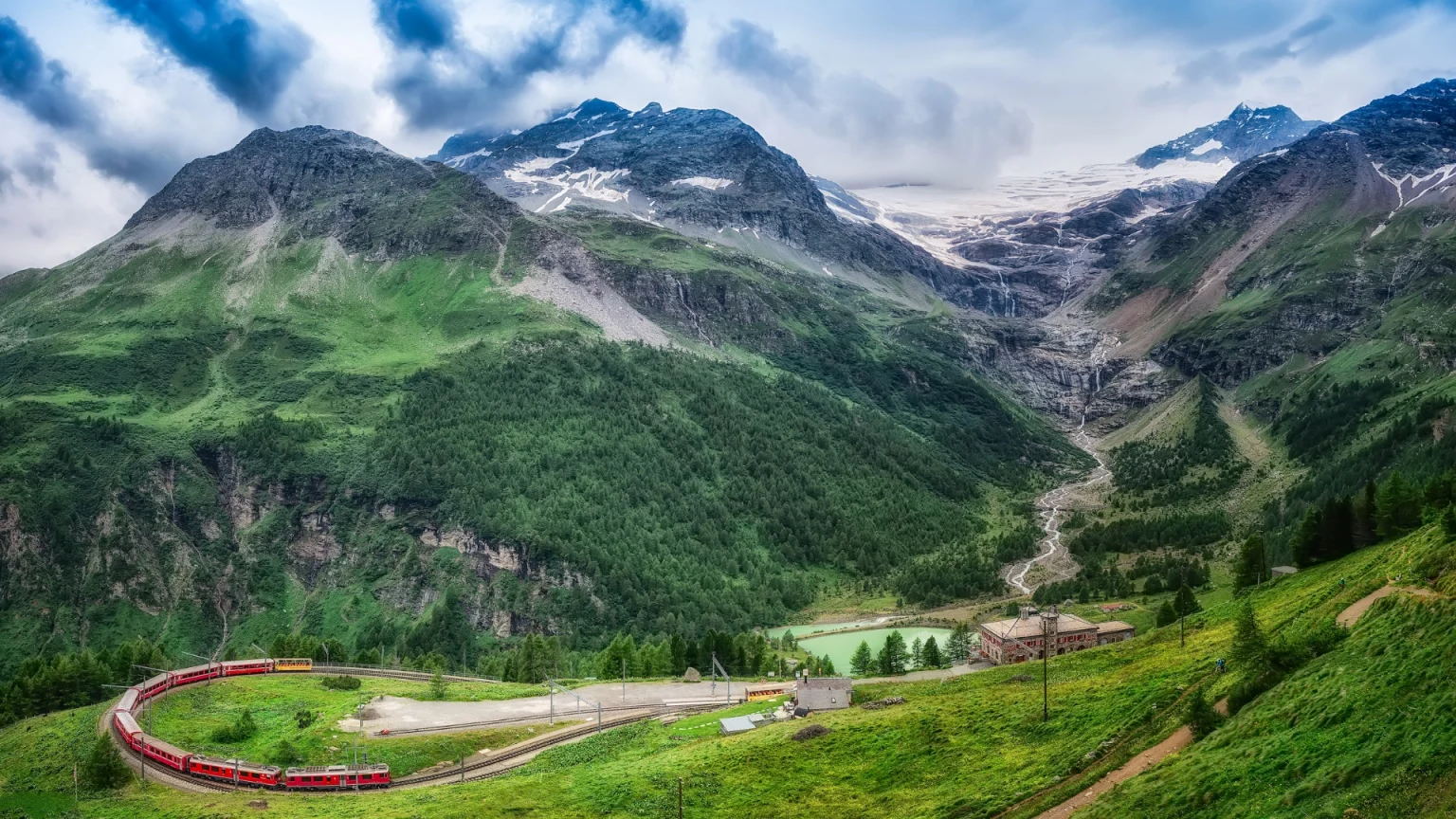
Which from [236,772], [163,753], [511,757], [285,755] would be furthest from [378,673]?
[511,757]

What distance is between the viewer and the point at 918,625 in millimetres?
161750

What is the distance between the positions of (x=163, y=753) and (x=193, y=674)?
2679 centimetres

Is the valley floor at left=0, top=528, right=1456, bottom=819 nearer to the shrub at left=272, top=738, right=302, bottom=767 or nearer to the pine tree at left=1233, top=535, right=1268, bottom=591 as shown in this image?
the shrub at left=272, top=738, right=302, bottom=767

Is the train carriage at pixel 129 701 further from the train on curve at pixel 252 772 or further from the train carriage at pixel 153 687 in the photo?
the train on curve at pixel 252 772

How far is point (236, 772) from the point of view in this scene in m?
71.8

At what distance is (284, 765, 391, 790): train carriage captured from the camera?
2817 inches

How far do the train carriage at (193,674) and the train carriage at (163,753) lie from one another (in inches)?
823

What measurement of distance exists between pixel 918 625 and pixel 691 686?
7119 centimetres

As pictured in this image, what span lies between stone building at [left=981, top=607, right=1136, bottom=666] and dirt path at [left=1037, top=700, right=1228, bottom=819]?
49726 millimetres

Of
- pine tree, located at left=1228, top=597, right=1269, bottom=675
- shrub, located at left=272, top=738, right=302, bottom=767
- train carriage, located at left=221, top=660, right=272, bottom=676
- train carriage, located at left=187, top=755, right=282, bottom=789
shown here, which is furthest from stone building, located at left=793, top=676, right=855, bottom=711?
train carriage, located at left=221, top=660, right=272, bottom=676

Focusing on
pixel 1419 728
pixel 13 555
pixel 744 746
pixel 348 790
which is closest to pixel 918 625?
pixel 744 746

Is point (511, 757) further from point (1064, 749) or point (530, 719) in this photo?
point (1064, 749)

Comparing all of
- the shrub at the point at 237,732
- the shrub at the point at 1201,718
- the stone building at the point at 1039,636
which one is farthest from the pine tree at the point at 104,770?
the stone building at the point at 1039,636

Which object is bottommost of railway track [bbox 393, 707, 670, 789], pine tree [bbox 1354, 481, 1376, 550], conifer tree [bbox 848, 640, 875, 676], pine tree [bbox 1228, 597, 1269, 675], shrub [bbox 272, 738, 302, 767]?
conifer tree [bbox 848, 640, 875, 676]
